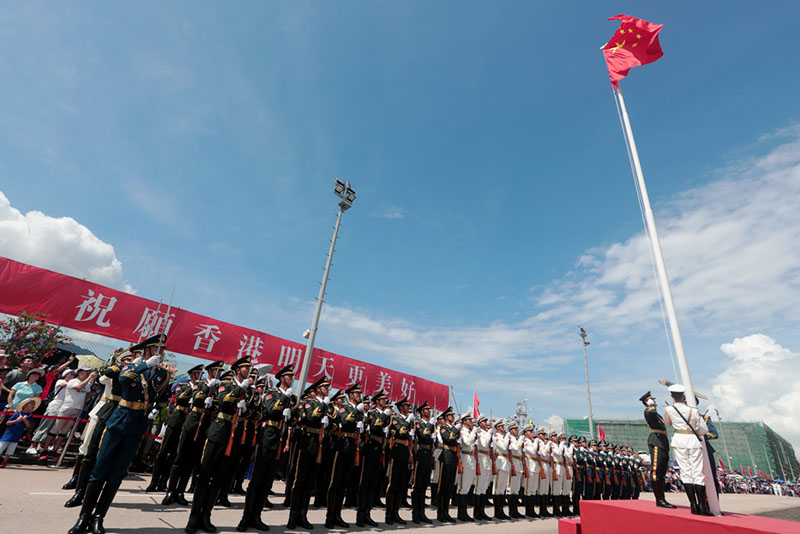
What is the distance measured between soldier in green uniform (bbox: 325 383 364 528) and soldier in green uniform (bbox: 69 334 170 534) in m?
2.92

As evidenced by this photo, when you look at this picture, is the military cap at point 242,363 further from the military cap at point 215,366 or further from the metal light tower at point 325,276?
the metal light tower at point 325,276

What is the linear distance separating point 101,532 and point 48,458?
6.38 meters

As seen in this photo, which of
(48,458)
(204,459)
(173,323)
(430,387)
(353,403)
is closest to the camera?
(204,459)

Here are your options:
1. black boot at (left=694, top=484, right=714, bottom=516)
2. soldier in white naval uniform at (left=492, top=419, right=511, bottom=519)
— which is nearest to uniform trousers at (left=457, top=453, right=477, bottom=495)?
soldier in white naval uniform at (left=492, top=419, right=511, bottom=519)

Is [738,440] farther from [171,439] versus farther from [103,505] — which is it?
[103,505]

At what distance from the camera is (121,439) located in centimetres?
430

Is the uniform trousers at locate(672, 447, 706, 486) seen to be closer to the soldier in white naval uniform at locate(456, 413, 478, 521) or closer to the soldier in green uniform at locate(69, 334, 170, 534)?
the soldier in white naval uniform at locate(456, 413, 478, 521)

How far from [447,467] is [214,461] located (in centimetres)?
476

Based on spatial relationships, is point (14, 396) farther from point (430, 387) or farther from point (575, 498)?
point (430, 387)

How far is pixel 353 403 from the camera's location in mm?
7352

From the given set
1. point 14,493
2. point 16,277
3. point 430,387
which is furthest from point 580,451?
point 16,277

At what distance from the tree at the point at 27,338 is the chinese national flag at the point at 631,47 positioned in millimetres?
16422

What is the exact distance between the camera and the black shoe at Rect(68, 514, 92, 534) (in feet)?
12.9

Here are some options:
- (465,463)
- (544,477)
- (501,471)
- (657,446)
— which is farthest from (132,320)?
(657,446)
